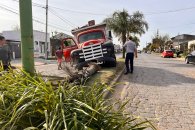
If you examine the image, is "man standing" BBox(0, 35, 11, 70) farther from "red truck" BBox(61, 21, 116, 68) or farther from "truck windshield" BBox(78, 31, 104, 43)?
"truck windshield" BBox(78, 31, 104, 43)

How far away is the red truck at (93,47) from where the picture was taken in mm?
15516

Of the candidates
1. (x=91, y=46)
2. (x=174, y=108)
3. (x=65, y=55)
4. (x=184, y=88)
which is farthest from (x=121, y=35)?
(x=174, y=108)

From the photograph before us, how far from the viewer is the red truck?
15.5 m

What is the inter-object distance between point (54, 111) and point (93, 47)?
1262cm

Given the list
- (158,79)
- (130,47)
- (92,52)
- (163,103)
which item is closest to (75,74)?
(163,103)

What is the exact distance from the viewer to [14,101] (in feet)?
11.6

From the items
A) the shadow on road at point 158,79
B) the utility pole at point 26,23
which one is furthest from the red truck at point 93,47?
the utility pole at point 26,23

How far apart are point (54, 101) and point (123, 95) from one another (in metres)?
5.17

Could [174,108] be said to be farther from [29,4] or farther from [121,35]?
[121,35]

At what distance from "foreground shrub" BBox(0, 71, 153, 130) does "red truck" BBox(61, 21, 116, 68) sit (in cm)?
1067

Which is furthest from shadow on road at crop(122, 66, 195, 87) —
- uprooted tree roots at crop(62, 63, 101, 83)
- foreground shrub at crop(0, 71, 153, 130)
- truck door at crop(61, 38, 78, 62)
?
foreground shrub at crop(0, 71, 153, 130)

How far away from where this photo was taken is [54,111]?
10.0 feet

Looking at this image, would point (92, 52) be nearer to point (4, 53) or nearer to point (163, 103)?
point (4, 53)

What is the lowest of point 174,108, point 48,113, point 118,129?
point 174,108
